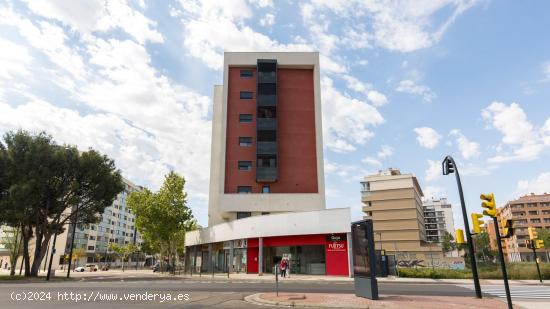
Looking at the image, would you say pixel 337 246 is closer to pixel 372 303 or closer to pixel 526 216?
pixel 372 303

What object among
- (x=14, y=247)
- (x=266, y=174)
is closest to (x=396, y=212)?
(x=266, y=174)

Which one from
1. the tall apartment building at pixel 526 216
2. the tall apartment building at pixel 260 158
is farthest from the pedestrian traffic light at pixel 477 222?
the tall apartment building at pixel 526 216

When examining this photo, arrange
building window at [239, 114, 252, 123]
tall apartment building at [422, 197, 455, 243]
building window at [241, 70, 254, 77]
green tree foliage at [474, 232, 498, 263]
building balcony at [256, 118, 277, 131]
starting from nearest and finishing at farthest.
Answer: building balcony at [256, 118, 277, 131], building window at [239, 114, 252, 123], building window at [241, 70, 254, 77], green tree foliage at [474, 232, 498, 263], tall apartment building at [422, 197, 455, 243]

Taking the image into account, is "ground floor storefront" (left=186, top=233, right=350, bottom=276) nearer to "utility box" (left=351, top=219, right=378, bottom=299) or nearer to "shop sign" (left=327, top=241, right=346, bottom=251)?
"shop sign" (left=327, top=241, right=346, bottom=251)

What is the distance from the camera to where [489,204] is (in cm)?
1108

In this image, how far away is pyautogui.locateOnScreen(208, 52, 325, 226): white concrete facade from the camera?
44.9 m

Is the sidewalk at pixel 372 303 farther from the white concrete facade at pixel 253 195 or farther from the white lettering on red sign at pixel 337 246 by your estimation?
the white concrete facade at pixel 253 195

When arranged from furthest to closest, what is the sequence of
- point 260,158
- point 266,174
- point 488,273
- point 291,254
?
point 260,158
point 266,174
point 291,254
point 488,273

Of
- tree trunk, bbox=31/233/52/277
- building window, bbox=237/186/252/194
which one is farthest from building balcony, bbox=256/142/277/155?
tree trunk, bbox=31/233/52/277

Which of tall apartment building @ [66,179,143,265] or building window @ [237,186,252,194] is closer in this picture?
building window @ [237,186,252,194]

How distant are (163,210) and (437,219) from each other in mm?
133724

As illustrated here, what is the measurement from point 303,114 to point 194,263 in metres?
26.7

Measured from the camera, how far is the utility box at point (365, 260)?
1370 centimetres

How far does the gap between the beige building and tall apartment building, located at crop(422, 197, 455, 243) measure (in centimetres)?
5707
